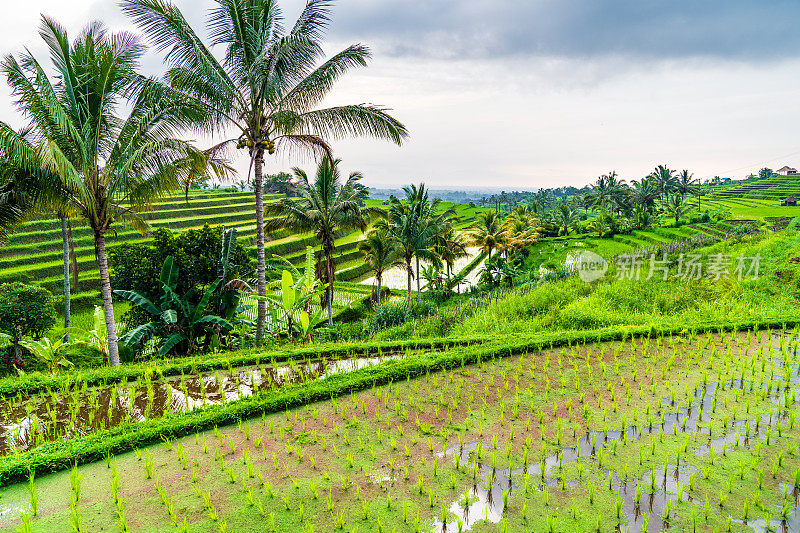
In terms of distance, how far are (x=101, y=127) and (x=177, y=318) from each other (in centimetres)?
369

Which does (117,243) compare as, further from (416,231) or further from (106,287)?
(106,287)

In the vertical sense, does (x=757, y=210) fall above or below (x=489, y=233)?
above

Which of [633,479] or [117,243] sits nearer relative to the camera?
[633,479]

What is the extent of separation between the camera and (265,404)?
529cm

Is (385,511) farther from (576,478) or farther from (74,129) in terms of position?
(74,129)

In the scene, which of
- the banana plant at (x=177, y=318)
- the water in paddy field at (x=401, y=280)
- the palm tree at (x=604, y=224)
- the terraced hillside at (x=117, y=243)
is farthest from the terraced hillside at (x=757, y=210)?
the banana plant at (x=177, y=318)

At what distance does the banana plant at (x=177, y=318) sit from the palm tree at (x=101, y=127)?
3.06ft

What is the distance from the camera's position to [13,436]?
15.8ft

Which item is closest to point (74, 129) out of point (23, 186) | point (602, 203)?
point (23, 186)

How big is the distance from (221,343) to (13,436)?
5.24 metres

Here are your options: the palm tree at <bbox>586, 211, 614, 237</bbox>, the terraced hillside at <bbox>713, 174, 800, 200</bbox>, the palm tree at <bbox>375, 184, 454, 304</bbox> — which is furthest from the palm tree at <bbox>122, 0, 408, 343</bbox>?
the terraced hillside at <bbox>713, 174, 800, 200</bbox>

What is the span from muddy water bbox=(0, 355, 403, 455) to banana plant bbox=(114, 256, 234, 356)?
6.52 feet

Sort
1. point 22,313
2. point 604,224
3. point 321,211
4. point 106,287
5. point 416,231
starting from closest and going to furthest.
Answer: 1. point 106,287
2. point 22,313
3. point 321,211
4. point 416,231
5. point 604,224

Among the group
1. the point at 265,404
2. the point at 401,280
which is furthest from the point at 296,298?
the point at 401,280
